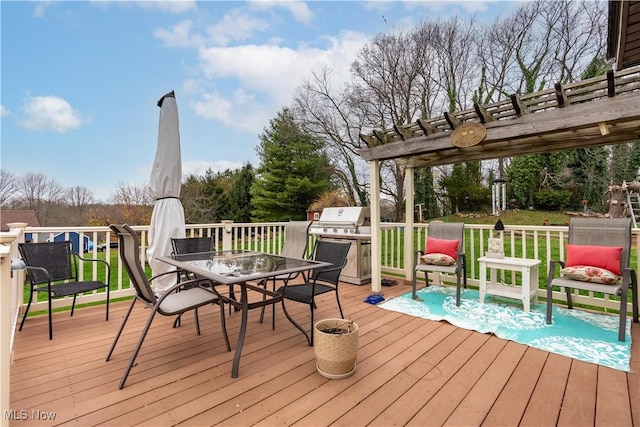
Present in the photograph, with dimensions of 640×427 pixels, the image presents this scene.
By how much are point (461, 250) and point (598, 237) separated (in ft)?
4.59

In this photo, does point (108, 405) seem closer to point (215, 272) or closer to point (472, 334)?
point (215, 272)

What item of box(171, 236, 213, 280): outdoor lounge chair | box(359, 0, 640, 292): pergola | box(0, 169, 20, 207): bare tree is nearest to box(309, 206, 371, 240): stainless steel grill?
box(359, 0, 640, 292): pergola

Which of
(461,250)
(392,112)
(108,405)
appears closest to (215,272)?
(108,405)

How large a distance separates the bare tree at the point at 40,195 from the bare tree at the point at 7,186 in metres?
0.20

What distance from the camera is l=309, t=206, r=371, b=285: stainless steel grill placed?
4.81 metres

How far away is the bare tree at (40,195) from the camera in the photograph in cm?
1174

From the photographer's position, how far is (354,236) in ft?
15.8

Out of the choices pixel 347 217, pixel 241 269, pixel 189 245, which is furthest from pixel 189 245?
pixel 347 217

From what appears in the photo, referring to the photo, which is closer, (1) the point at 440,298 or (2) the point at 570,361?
(2) the point at 570,361

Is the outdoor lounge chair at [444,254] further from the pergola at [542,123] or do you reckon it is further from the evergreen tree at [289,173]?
the evergreen tree at [289,173]

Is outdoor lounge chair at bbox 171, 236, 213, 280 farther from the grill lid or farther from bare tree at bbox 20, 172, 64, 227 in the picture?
bare tree at bbox 20, 172, 64, 227

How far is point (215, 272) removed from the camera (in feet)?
7.33

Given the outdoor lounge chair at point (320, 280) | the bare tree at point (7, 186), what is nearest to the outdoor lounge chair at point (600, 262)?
the outdoor lounge chair at point (320, 280)

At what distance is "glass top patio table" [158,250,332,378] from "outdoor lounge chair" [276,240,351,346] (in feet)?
0.51
